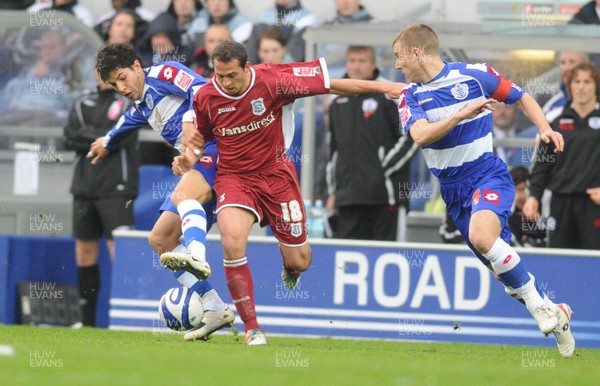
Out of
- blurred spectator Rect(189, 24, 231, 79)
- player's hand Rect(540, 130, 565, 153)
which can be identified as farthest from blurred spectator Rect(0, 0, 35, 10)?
player's hand Rect(540, 130, 565, 153)

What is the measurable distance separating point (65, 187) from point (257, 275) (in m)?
3.59

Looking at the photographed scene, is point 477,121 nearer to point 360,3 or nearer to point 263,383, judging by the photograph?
point 263,383

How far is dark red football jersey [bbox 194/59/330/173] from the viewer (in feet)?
30.4

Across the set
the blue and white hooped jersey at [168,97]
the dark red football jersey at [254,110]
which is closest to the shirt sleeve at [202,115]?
the dark red football jersey at [254,110]

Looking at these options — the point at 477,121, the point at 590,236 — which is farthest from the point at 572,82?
the point at 477,121

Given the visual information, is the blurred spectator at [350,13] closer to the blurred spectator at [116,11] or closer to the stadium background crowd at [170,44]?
the stadium background crowd at [170,44]

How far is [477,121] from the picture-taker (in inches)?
366

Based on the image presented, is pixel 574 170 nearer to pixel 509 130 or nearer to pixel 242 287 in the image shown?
pixel 509 130

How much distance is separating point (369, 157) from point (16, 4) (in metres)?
5.35

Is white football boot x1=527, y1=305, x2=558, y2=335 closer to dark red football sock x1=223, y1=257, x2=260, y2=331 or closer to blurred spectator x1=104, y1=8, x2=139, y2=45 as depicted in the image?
dark red football sock x1=223, y1=257, x2=260, y2=331

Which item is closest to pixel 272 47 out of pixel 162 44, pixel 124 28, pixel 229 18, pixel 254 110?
pixel 229 18

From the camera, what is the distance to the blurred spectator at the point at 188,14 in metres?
14.3

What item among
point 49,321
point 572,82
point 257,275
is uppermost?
point 572,82

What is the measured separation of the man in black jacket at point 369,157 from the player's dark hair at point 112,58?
311 cm
